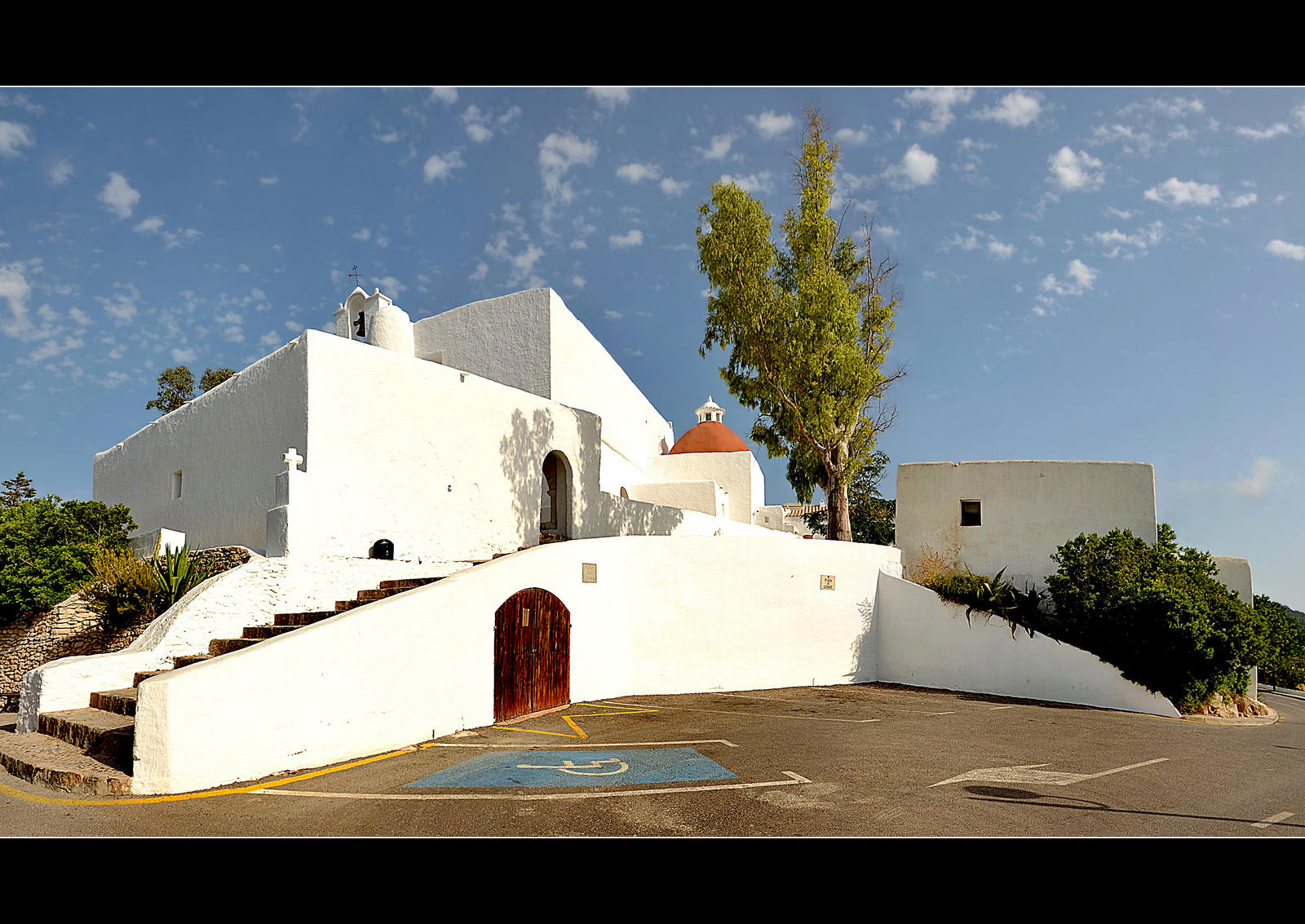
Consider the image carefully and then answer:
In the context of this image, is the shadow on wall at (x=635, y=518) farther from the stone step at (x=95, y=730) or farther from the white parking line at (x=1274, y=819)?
the white parking line at (x=1274, y=819)

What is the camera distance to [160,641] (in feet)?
31.4

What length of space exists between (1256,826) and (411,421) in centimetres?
1292

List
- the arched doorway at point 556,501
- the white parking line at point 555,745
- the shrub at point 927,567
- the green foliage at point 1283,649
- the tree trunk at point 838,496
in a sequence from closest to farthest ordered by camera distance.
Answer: the white parking line at point 555,745 < the shrub at point 927,567 < the arched doorway at point 556,501 < the tree trunk at point 838,496 < the green foliage at point 1283,649

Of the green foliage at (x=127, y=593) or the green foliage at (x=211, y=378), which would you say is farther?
the green foliage at (x=211, y=378)

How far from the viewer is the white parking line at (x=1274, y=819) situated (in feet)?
19.5

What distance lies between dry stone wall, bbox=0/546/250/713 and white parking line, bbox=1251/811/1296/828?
13398 millimetres

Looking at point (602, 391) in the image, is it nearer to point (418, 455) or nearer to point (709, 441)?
point (709, 441)

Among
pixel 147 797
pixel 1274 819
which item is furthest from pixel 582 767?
pixel 1274 819

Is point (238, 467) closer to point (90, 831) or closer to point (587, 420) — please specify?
point (587, 420)

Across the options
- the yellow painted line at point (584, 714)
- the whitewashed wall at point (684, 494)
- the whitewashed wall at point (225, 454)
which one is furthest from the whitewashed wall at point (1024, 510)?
the whitewashed wall at point (225, 454)

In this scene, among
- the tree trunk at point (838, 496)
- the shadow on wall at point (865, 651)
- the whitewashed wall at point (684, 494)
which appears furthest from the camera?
the whitewashed wall at point (684, 494)

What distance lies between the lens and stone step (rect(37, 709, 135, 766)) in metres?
7.00

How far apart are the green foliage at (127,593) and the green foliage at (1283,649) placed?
820 inches

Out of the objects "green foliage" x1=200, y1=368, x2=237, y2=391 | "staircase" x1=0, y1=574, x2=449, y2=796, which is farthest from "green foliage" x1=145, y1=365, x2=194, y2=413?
"staircase" x1=0, y1=574, x2=449, y2=796
